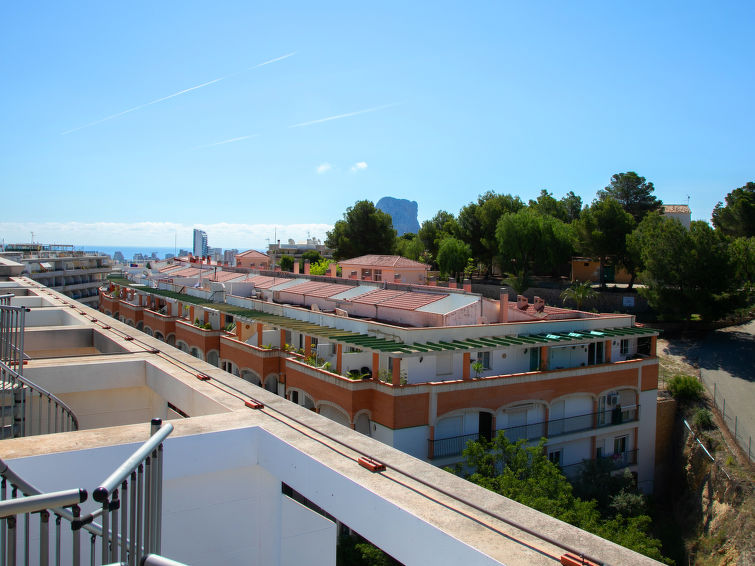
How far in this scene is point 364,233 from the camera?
7494cm

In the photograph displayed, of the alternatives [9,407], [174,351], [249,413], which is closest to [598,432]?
[174,351]

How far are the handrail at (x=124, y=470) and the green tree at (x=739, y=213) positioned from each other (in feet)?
199

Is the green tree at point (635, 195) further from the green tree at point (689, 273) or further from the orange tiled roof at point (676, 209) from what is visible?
the green tree at point (689, 273)

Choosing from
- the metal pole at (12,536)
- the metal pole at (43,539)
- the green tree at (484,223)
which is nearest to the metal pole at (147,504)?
the metal pole at (43,539)

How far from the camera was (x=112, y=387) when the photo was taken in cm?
1086

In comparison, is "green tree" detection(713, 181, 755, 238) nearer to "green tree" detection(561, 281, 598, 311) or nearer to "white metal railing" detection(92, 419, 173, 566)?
"green tree" detection(561, 281, 598, 311)

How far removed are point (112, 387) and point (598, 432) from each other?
23.4 metres

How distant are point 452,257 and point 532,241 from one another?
862 cm

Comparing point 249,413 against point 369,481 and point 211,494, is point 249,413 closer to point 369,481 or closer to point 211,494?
point 211,494

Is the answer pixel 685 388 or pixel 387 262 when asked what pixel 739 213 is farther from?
pixel 387 262

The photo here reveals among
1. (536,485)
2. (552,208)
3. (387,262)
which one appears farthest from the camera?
(552,208)

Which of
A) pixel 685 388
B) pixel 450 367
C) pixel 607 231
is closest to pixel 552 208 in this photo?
pixel 607 231

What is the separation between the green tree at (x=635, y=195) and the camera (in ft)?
221

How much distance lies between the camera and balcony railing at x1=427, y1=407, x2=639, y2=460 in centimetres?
2288
